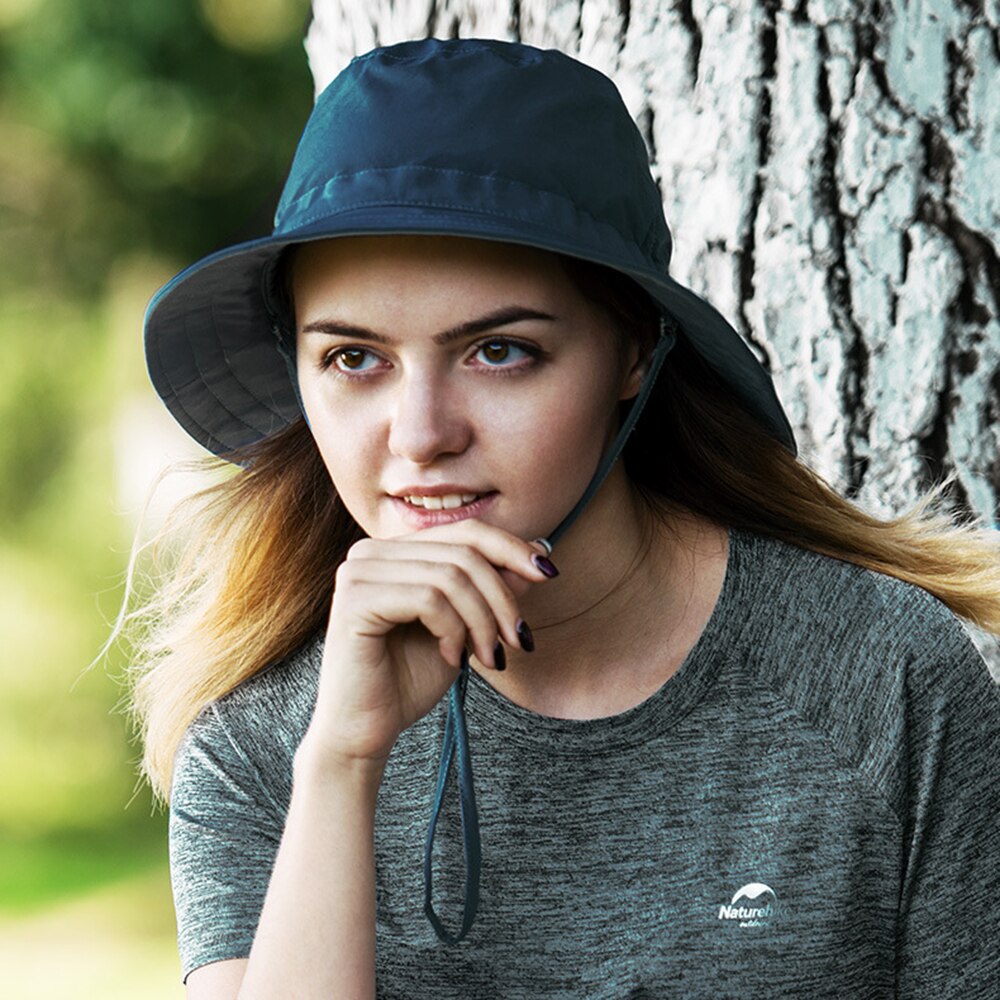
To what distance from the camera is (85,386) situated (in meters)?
7.04

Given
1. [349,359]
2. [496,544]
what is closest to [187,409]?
[349,359]

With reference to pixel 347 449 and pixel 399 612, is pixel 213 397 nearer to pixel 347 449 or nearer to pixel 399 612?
pixel 347 449

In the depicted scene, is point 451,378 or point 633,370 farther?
point 633,370

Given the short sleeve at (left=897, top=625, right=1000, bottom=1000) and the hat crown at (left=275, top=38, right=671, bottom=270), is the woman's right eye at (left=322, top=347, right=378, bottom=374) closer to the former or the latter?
the hat crown at (left=275, top=38, right=671, bottom=270)

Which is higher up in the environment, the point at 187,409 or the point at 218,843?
the point at 187,409

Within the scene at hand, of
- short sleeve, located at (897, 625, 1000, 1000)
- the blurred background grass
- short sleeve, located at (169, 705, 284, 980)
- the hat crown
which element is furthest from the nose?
the blurred background grass

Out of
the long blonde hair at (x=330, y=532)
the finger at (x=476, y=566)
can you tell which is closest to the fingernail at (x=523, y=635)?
the finger at (x=476, y=566)

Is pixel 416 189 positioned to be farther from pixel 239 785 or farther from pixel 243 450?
pixel 239 785

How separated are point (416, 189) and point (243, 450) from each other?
751 mm

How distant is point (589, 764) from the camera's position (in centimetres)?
221

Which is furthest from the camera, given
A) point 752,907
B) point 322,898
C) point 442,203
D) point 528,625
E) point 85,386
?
point 85,386

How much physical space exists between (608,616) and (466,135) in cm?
73

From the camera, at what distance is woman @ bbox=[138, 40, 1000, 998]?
6.39 feet

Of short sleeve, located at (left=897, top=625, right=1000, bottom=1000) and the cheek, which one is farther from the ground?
the cheek
